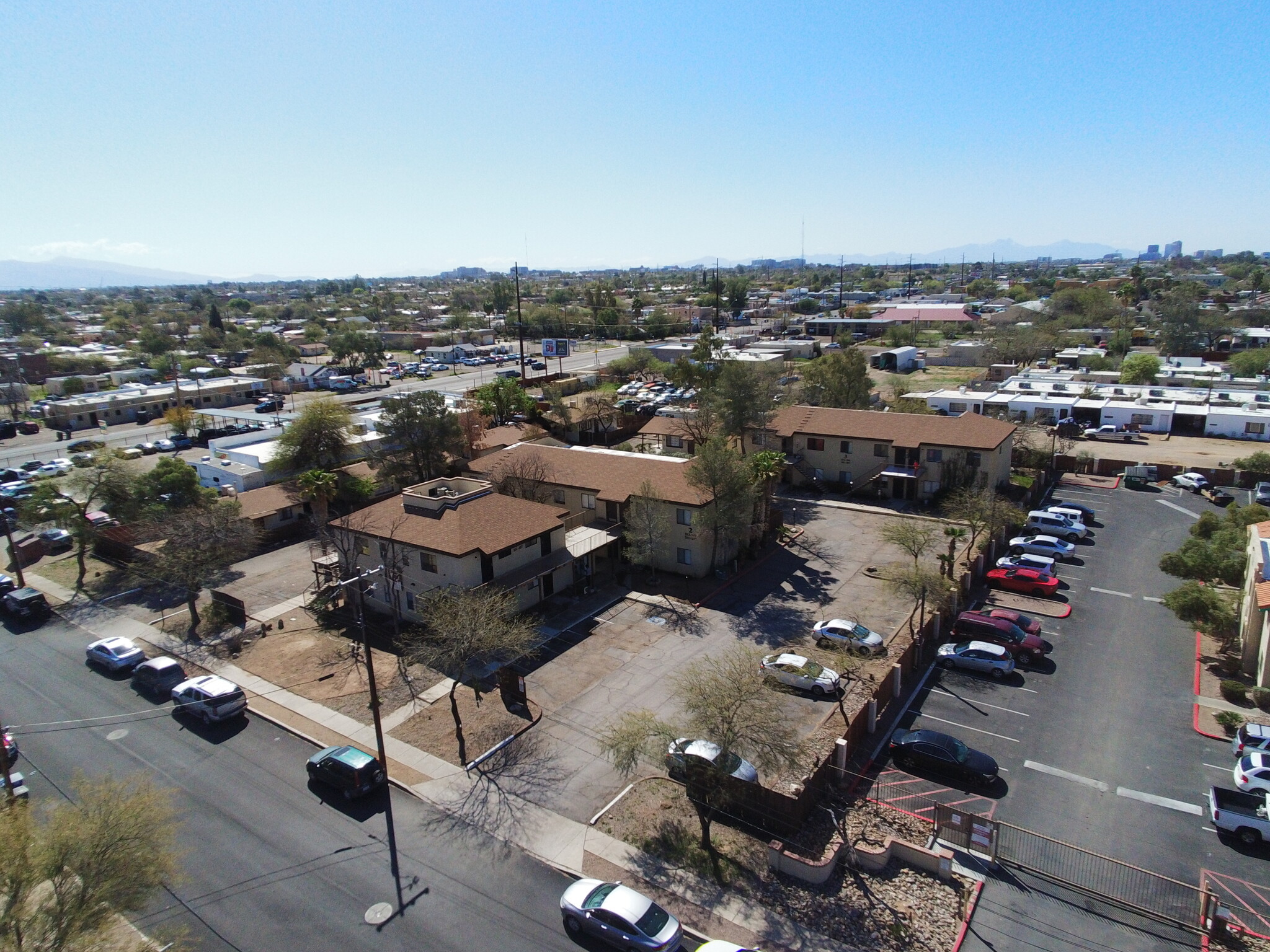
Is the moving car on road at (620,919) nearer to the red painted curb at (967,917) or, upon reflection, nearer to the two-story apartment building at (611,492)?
the red painted curb at (967,917)

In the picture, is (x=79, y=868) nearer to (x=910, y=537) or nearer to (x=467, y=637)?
(x=467, y=637)

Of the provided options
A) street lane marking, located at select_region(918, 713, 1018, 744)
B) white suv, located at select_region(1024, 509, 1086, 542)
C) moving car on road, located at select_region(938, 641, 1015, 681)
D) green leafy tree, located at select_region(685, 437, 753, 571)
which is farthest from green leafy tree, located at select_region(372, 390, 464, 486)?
white suv, located at select_region(1024, 509, 1086, 542)

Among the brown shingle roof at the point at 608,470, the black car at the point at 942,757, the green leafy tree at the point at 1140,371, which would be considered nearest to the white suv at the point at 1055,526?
the brown shingle roof at the point at 608,470

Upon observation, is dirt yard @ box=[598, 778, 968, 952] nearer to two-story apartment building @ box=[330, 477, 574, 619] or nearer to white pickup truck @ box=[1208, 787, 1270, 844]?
white pickup truck @ box=[1208, 787, 1270, 844]

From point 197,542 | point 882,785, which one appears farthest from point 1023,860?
point 197,542

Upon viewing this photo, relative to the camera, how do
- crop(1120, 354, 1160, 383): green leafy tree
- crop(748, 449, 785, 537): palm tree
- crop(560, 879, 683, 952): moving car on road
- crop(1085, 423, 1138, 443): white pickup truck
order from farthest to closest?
crop(1120, 354, 1160, 383): green leafy tree → crop(1085, 423, 1138, 443): white pickup truck → crop(748, 449, 785, 537): palm tree → crop(560, 879, 683, 952): moving car on road

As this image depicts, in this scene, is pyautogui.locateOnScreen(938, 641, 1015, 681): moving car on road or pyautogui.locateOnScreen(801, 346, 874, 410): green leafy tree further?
pyautogui.locateOnScreen(801, 346, 874, 410): green leafy tree
